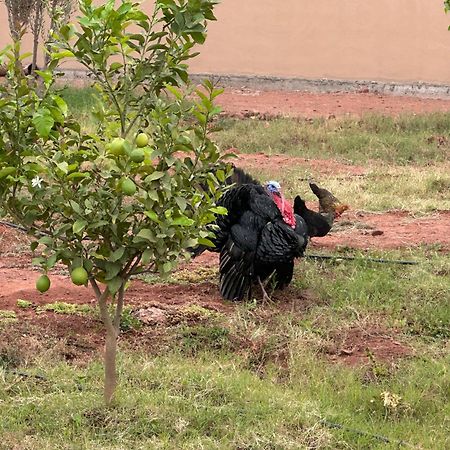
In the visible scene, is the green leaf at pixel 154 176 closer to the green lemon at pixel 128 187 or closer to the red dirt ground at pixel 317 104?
the green lemon at pixel 128 187

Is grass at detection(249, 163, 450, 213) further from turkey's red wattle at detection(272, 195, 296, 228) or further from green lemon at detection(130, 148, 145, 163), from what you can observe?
green lemon at detection(130, 148, 145, 163)

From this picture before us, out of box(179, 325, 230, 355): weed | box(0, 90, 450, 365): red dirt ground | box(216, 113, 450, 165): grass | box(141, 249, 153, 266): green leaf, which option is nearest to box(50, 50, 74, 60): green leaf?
box(141, 249, 153, 266): green leaf

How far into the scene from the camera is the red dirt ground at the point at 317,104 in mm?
17250

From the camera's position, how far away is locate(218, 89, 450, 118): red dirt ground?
17250mm

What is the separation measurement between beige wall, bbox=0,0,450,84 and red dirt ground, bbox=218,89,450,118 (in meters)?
0.57

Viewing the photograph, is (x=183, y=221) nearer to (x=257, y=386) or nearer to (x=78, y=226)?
(x=78, y=226)

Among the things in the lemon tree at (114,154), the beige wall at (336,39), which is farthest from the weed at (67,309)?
the beige wall at (336,39)

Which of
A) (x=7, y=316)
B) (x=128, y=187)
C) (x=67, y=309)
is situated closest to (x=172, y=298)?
(x=67, y=309)

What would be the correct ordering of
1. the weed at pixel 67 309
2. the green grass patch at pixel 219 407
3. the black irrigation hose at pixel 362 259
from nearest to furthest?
the green grass patch at pixel 219 407, the weed at pixel 67 309, the black irrigation hose at pixel 362 259

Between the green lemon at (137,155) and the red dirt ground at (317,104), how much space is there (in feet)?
41.8

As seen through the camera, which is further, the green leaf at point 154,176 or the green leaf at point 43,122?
the green leaf at point 154,176

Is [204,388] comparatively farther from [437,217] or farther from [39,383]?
[437,217]

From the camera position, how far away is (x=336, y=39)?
64.2ft

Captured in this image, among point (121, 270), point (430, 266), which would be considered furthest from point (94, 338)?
point (430, 266)
